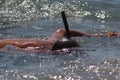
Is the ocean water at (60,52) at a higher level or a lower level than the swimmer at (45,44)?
lower

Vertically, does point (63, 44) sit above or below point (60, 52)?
above

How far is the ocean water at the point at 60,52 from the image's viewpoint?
477cm

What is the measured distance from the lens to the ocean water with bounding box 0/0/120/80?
4.77 meters

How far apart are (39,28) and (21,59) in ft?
8.65

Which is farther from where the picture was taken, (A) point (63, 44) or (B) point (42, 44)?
(B) point (42, 44)

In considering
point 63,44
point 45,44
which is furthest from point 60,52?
point 45,44

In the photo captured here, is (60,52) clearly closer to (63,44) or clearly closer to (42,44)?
(63,44)

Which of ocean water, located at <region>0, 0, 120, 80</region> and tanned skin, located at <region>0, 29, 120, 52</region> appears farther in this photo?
tanned skin, located at <region>0, 29, 120, 52</region>

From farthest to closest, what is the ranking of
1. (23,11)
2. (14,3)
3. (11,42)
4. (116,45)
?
1. (14,3)
2. (23,11)
3. (116,45)
4. (11,42)

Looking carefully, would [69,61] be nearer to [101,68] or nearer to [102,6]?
[101,68]

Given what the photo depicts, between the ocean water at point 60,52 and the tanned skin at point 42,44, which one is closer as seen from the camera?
the ocean water at point 60,52

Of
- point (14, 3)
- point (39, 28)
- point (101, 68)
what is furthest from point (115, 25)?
point (101, 68)

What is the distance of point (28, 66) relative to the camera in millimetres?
5090

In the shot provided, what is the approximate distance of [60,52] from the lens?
5504 mm
